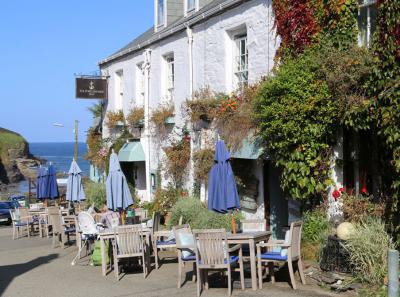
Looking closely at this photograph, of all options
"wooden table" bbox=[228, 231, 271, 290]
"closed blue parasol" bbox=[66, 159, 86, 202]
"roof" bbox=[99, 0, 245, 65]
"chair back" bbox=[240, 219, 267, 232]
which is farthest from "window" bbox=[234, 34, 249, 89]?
"closed blue parasol" bbox=[66, 159, 86, 202]

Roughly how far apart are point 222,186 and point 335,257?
2.31m

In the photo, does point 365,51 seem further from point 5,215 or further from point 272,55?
point 5,215

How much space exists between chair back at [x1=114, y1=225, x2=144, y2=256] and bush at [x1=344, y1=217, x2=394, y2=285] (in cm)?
383

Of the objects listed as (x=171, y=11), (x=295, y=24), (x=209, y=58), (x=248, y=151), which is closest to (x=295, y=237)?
(x=248, y=151)

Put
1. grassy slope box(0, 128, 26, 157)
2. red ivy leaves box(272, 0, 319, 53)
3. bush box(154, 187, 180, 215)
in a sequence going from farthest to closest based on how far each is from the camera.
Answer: grassy slope box(0, 128, 26, 157)
bush box(154, 187, 180, 215)
red ivy leaves box(272, 0, 319, 53)

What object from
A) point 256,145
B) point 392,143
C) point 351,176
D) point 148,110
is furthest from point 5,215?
point 392,143

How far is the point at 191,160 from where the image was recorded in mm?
16469

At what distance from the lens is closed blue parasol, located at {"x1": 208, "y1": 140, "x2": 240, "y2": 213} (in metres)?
10.2

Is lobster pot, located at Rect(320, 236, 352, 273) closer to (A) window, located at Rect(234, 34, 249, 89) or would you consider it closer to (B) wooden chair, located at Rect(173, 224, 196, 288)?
(B) wooden chair, located at Rect(173, 224, 196, 288)

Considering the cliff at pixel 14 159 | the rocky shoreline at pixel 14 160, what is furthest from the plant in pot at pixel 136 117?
the cliff at pixel 14 159

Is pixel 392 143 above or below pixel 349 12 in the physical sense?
below

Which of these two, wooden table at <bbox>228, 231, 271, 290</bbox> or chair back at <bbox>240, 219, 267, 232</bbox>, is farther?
chair back at <bbox>240, 219, 267, 232</bbox>

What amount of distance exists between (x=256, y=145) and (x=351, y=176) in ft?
6.90

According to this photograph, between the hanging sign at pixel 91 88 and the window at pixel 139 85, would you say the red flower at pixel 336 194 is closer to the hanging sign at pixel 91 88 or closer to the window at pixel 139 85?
the window at pixel 139 85
